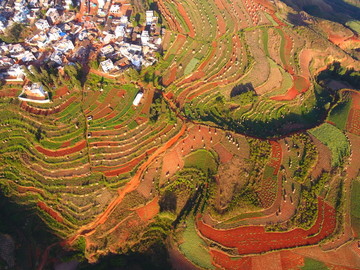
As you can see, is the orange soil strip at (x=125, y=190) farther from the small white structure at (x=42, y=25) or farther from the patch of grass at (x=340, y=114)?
the small white structure at (x=42, y=25)

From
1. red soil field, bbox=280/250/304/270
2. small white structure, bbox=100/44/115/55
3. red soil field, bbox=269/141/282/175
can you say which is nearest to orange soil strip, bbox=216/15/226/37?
small white structure, bbox=100/44/115/55

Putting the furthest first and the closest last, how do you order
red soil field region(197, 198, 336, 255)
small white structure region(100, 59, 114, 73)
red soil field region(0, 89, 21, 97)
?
small white structure region(100, 59, 114, 73) < red soil field region(0, 89, 21, 97) < red soil field region(197, 198, 336, 255)

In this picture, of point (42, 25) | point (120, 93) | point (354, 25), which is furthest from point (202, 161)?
point (354, 25)

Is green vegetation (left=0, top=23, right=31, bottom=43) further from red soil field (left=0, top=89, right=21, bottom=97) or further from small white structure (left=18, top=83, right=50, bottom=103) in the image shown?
small white structure (left=18, top=83, right=50, bottom=103)

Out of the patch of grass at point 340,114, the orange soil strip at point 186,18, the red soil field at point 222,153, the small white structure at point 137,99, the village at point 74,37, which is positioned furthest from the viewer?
the orange soil strip at point 186,18

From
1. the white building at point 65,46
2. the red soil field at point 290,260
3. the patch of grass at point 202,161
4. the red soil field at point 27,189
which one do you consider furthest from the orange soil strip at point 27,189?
the red soil field at point 290,260

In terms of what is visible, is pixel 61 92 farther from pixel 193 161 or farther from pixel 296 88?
pixel 296 88
